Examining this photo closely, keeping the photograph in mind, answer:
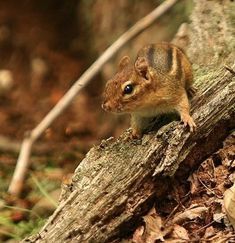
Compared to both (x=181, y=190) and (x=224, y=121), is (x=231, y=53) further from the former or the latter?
(x=181, y=190)

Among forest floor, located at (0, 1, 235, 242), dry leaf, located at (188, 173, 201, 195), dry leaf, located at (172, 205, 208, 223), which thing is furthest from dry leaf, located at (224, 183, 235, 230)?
dry leaf, located at (188, 173, 201, 195)

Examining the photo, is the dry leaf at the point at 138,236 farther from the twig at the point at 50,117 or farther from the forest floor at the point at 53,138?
the twig at the point at 50,117

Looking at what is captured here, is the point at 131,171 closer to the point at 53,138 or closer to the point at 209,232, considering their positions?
the point at 209,232

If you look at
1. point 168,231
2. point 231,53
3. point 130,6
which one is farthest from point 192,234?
point 130,6

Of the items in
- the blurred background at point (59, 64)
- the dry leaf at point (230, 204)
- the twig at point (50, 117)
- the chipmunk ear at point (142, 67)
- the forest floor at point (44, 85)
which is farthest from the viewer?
the forest floor at point (44, 85)

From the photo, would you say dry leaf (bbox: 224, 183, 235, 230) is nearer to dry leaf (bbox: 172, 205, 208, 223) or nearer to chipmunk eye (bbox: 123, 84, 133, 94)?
dry leaf (bbox: 172, 205, 208, 223)

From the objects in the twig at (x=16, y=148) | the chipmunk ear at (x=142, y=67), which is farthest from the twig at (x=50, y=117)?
the twig at (x=16, y=148)

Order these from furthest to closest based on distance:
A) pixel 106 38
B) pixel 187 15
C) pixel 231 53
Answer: pixel 106 38
pixel 187 15
pixel 231 53
